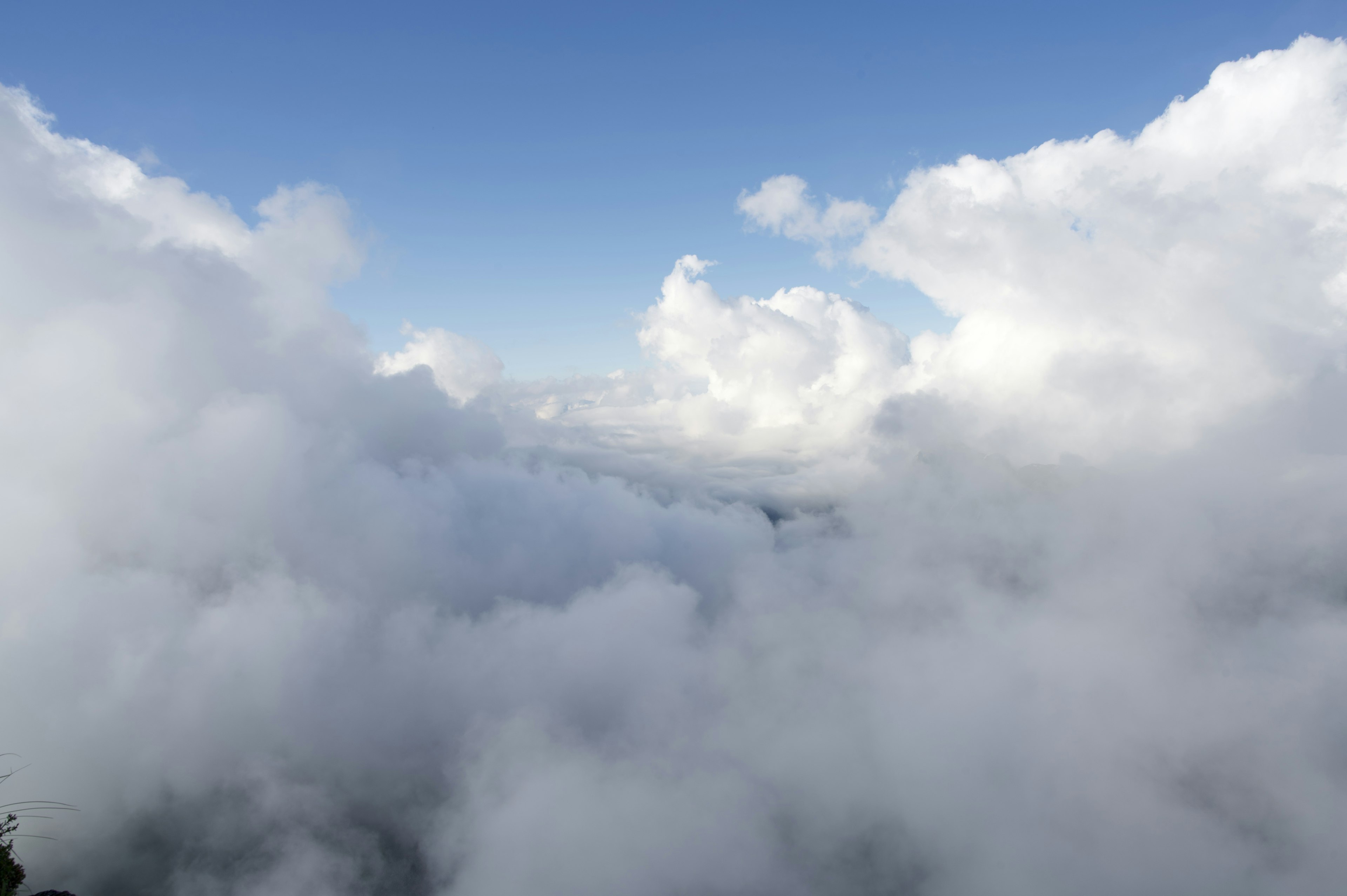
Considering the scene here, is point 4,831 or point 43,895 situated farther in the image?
point 43,895

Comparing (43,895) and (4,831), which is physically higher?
(4,831)
